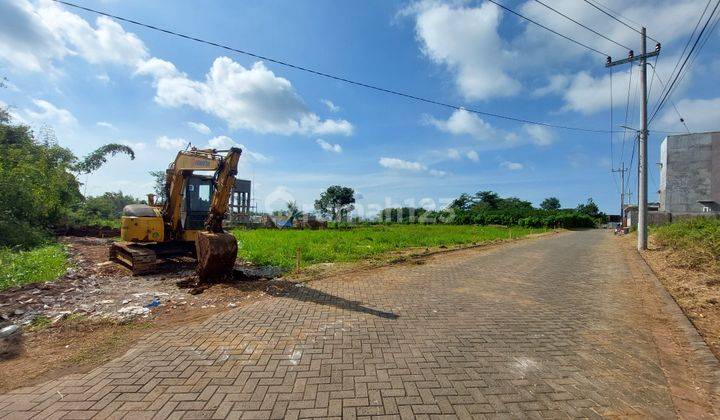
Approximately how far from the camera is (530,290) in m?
7.89

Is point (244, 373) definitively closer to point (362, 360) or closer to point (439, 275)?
point (362, 360)

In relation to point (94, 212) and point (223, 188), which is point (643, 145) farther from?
point (94, 212)

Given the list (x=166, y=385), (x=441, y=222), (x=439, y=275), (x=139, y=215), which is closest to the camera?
(x=166, y=385)

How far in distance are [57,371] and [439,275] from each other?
320 inches

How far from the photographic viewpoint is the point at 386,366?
3.84 meters

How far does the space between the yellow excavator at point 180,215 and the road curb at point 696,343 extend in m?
8.54

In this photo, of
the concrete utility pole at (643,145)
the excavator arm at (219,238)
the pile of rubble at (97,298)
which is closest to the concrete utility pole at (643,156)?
the concrete utility pole at (643,145)

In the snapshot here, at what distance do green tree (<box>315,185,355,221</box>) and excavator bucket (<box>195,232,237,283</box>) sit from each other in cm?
6355

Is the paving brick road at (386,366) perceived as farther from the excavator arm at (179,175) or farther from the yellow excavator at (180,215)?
the excavator arm at (179,175)

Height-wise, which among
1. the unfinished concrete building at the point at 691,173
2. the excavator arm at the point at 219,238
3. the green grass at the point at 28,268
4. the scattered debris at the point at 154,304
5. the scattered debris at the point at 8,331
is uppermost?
the unfinished concrete building at the point at 691,173

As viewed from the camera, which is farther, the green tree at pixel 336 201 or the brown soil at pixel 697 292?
the green tree at pixel 336 201

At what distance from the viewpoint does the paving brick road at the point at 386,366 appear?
121 inches

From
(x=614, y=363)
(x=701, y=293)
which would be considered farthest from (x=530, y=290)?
(x=614, y=363)

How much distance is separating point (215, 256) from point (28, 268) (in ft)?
18.4
